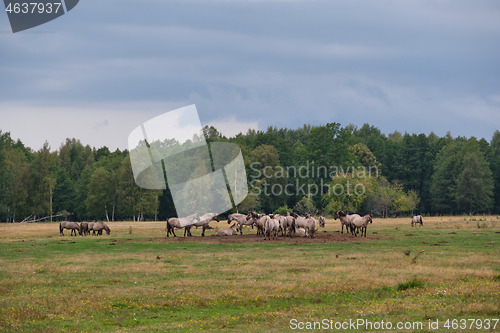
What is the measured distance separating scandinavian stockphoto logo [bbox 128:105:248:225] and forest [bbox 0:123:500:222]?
130 inches

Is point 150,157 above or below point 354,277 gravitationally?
above

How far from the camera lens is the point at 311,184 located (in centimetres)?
11725

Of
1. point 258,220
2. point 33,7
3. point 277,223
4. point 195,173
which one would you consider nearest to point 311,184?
point 195,173

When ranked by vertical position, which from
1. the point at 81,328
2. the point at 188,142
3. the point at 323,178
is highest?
the point at 188,142

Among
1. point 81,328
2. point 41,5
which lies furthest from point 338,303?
point 41,5

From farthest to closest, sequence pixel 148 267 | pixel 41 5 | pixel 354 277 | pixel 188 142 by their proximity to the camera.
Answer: pixel 188 142
pixel 41 5
pixel 148 267
pixel 354 277

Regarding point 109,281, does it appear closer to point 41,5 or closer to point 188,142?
point 41,5

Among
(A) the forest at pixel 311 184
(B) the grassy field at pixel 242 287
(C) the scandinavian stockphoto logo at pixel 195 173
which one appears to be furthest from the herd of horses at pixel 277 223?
(A) the forest at pixel 311 184

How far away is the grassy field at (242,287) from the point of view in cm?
1616

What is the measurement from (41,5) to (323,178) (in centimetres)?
8617

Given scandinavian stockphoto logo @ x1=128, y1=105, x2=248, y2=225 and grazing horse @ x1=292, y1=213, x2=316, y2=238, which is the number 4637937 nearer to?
grazing horse @ x1=292, y1=213, x2=316, y2=238

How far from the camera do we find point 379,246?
118 ft

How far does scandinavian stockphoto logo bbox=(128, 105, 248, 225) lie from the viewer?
93.8 m

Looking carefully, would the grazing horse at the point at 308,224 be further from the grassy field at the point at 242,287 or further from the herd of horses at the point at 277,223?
the grassy field at the point at 242,287
